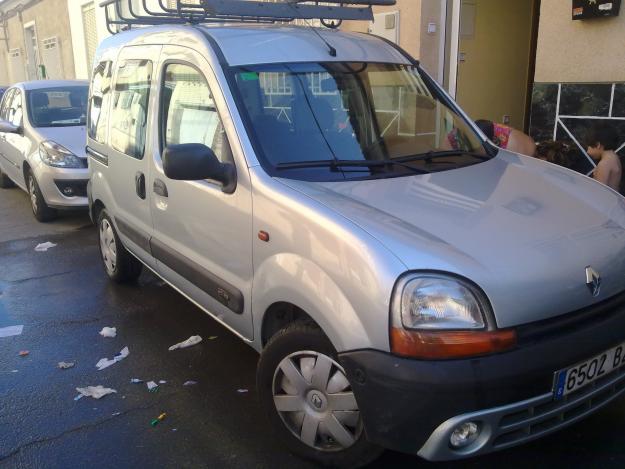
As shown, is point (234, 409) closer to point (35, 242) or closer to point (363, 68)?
point (363, 68)

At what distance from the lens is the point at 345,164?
2.95 meters

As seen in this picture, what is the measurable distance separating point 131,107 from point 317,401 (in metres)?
2.61

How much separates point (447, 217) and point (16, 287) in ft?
13.9

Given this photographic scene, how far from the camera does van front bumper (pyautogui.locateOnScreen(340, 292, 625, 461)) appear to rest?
2055 mm

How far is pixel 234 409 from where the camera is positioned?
3.23 metres

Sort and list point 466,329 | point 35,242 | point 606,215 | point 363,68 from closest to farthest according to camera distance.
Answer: point 466,329 → point 606,215 → point 363,68 → point 35,242

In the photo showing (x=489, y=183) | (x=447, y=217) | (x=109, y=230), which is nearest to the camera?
(x=447, y=217)

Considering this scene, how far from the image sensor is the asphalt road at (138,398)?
280 centimetres

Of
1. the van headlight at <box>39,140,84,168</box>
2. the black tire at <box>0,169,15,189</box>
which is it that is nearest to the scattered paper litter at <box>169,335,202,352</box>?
the van headlight at <box>39,140,84,168</box>

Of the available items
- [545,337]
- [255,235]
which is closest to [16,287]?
[255,235]

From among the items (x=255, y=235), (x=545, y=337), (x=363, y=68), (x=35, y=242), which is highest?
(x=363, y=68)

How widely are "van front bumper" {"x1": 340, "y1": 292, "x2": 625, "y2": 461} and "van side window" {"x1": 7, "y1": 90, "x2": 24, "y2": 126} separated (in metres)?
7.27

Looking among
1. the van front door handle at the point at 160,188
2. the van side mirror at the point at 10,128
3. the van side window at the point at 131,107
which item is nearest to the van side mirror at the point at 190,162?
the van front door handle at the point at 160,188

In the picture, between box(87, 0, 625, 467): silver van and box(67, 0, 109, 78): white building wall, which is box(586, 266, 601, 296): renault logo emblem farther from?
box(67, 0, 109, 78): white building wall
